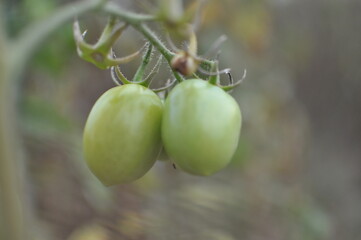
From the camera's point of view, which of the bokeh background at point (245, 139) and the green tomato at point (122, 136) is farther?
the bokeh background at point (245, 139)

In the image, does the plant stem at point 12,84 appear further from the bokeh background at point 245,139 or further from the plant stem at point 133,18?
the bokeh background at point 245,139

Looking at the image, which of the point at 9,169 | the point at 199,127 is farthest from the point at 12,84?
the point at 199,127

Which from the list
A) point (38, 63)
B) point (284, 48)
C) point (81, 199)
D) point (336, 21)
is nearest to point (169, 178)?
point (81, 199)

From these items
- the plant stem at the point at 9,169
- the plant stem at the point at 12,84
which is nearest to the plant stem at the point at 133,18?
the plant stem at the point at 12,84

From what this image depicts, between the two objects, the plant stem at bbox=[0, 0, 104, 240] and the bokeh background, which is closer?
the plant stem at bbox=[0, 0, 104, 240]

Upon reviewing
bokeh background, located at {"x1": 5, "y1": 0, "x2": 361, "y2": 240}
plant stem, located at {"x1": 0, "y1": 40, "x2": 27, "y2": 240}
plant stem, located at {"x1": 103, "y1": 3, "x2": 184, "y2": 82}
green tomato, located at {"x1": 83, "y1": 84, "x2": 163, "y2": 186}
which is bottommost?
plant stem, located at {"x1": 0, "y1": 40, "x2": 27, "y2": 240}

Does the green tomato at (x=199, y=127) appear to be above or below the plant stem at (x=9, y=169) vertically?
above

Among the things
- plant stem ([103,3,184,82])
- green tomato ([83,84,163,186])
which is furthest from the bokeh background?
green tomato ([83,84,163,186])

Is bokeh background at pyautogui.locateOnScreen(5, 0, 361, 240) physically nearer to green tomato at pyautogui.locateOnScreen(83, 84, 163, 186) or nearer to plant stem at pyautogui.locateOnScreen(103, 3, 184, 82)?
plant stem at pyautogui.locateOnScreen(103, 3, 184, 82)
